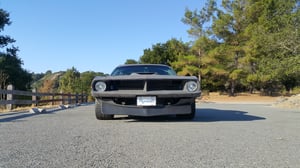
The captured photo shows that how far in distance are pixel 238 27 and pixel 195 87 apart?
34750 mm

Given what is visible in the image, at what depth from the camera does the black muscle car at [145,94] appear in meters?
5.88

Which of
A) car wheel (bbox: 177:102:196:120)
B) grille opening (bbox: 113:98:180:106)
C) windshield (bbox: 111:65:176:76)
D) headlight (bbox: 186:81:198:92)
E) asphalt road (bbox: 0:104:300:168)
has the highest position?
windshield (bbox: 111:65:176:76)

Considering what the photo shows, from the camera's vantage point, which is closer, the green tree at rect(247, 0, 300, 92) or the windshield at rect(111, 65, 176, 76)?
the windshield at rect(111, 65, 176, 76)

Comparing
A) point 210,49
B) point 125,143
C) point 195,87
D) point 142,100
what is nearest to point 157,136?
point 125,143

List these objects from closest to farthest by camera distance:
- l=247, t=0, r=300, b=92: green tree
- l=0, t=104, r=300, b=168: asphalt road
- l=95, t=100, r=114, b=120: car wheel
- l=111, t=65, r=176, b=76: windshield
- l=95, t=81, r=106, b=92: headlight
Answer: l=0, t=104, r=300, b=168: asphalt road → l=95, t=81, r=106, b=92: headlight → l=95, t=100, r=114, b=120: car wheel → l=111, t=65, r=176, b=76: windshield → l=247, t=0, r=300, b=92: green tree

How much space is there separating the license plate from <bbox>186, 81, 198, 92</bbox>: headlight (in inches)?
28.1

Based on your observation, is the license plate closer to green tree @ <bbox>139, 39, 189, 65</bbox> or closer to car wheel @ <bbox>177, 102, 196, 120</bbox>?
car wheel @ <bbox>177, 102, 196, 120</bbox>

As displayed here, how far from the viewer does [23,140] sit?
395 cm

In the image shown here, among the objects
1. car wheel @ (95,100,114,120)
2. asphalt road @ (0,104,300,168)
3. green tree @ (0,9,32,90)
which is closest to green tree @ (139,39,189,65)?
green tree @ (0,9,32,90)

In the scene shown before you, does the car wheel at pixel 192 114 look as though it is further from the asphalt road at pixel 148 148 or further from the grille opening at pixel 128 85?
the asphalt road at pixel 148 148

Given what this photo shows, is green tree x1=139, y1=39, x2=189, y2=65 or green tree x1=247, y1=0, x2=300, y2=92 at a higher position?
green tree x1=139, y1=39, x2=189, y2=65

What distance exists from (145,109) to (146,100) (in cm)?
18

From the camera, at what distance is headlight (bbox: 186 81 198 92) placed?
605 centimetres

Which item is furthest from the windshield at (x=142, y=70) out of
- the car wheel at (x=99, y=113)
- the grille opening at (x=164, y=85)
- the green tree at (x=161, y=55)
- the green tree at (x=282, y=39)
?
Result: the green tree at (x=161, y=55)
